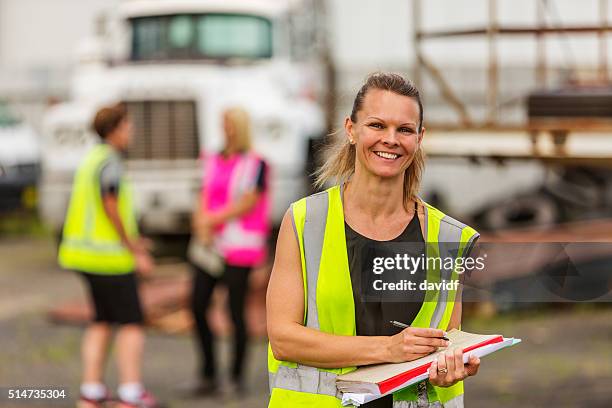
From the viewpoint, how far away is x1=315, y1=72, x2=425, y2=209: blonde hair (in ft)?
9.53

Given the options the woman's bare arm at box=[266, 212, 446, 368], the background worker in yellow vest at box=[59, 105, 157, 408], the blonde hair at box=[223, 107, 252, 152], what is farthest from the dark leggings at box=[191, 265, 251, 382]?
the woman's bare arm at box=[266, 212, 446, 368]

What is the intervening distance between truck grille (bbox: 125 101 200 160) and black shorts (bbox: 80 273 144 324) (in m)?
5.86

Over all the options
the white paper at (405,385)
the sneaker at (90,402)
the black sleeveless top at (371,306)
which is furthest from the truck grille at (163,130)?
the white paper at (405,385)

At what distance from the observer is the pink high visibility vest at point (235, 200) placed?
7262 millimetres

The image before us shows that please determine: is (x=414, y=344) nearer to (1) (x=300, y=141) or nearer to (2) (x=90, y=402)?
(2) (x=90, y=402)

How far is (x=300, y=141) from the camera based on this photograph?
12312 millimetres

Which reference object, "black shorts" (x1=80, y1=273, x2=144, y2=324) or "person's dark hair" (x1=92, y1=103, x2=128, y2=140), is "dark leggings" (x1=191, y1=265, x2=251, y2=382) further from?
"person's dark hair" (x1=92, y1=103, x2=128, y2=140)

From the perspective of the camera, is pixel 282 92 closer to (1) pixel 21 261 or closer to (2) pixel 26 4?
(1) pixel 21 261

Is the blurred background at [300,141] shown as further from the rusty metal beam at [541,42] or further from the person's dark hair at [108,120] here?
the person's dark hair at [108,120]

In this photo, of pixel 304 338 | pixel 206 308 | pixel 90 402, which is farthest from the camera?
pixel 206 308

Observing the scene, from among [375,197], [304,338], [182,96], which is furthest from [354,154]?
[182,96]

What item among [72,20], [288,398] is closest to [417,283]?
[288,398]

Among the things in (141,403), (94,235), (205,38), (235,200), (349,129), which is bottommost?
(141,403)

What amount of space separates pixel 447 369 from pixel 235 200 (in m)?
4.67
